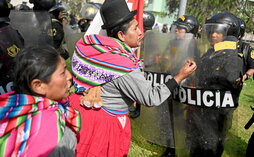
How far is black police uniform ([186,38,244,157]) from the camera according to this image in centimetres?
211

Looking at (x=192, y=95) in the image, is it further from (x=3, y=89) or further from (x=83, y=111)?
(x=3, y=89)

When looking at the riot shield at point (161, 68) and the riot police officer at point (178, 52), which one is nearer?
the riot police officer at point (178, 52)

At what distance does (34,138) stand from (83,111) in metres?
0.74

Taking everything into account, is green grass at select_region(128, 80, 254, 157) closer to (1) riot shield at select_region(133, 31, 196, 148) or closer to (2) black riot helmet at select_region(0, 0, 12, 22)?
(1) riot shield at select_region(133, 31, 196, 148)

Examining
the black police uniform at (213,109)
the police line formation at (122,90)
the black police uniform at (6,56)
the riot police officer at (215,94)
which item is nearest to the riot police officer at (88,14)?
the police line formation at (122,90)

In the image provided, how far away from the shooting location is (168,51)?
2646 millimetres

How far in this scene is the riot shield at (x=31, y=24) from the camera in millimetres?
3139

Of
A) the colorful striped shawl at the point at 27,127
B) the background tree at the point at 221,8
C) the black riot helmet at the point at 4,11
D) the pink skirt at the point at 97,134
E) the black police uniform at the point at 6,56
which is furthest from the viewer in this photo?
the background tree at the point at 221,8

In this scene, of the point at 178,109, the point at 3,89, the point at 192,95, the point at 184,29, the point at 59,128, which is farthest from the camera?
the point at 184,29

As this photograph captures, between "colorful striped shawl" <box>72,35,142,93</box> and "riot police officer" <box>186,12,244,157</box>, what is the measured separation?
75cm

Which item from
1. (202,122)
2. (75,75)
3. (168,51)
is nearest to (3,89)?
(75,75)

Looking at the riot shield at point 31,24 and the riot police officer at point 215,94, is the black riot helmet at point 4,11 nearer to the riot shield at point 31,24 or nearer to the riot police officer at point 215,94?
the riot shield at point 31,24

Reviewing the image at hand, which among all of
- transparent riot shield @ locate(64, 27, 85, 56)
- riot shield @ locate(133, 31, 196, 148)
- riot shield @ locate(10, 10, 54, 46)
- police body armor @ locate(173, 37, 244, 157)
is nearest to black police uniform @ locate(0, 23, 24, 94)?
riot shield @ locate(10, 10, 54, 46)

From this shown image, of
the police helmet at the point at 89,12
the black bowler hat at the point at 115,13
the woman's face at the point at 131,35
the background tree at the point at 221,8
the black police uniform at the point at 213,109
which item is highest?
the black bowler hat at the point at 115,13
